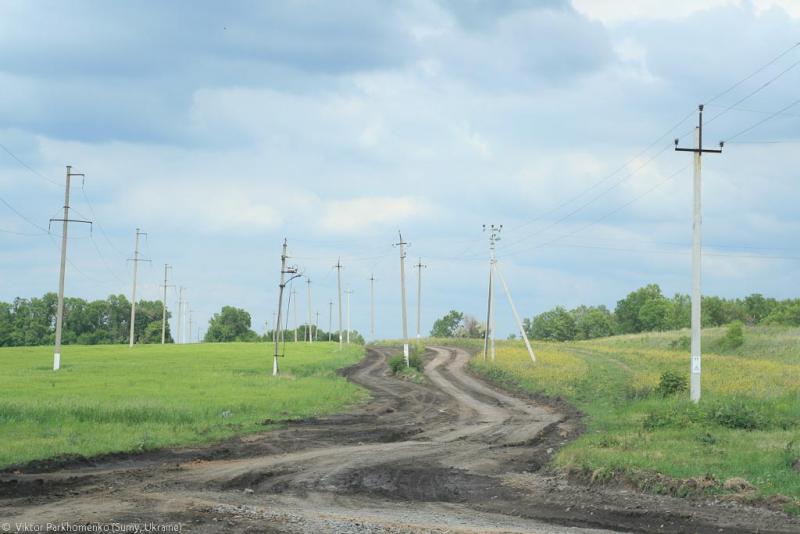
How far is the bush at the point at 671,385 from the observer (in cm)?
3588

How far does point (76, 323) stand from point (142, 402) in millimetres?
146431

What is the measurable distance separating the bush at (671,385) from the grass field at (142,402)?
14.7m

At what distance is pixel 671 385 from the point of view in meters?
36.1

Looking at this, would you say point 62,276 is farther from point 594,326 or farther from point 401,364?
point 594,326

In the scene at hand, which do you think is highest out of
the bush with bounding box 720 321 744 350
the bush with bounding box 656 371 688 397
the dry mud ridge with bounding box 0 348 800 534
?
the bush with bounding box 720 321 744 350

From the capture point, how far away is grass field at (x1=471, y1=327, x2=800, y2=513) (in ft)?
56.2

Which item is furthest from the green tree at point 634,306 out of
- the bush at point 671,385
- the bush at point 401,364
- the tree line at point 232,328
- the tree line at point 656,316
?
the bush at point 671,385

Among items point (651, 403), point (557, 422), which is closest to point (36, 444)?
point (557, 422)

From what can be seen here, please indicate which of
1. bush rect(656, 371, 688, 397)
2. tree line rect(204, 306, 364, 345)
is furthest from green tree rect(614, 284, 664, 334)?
bush rect(656, 371, 688, 397)

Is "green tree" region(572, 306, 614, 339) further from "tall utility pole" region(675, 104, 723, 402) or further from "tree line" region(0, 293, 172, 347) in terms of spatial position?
"tall utility pole" region(675, 104, 723, 402)

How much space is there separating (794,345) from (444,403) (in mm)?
51364

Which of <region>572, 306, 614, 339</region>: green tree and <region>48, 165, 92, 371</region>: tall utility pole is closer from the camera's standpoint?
<region>48, 165, 92, 371</region>: tall utility pole

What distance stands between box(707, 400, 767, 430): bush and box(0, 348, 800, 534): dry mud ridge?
4.99 meters

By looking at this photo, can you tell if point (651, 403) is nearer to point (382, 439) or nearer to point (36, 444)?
point (382, 439)
